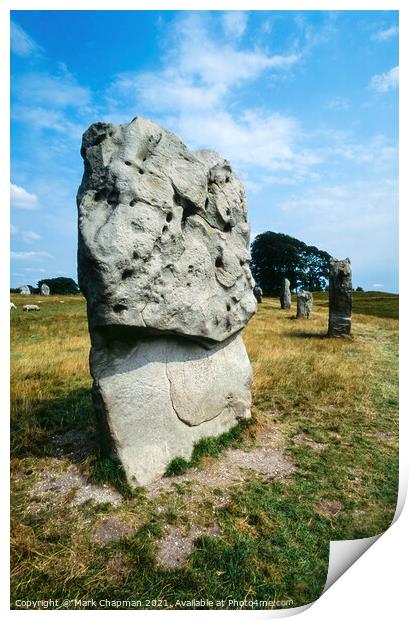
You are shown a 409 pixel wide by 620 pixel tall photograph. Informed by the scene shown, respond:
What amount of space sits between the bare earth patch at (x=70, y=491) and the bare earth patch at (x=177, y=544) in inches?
26.3

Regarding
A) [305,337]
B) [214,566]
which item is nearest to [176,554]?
[214,566]

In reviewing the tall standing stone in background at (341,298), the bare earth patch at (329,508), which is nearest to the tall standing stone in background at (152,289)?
the bare earth patch at (329,508)

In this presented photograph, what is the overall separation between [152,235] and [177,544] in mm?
2975

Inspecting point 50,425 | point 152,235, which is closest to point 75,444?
point 50,425

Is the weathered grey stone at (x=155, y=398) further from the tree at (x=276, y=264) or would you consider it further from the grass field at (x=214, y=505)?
the tree at (x=276, y=264)

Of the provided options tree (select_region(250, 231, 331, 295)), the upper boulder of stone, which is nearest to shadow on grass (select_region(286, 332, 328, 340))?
the upper boulder of stone

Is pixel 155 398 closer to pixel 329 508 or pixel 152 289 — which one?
pixel 152 289

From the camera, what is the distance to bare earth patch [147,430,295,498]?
14.5 feet

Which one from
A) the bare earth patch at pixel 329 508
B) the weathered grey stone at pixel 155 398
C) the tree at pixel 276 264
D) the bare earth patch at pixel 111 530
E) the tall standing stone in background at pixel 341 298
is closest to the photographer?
the bare earth patch at pixel 111 530

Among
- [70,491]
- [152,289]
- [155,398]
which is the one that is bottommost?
[70,491]

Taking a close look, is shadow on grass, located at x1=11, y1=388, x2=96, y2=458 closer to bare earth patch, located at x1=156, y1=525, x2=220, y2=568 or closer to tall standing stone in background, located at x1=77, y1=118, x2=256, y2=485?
tall standing stone in background, located at x1=77, y1=118, x2=256, y2=485

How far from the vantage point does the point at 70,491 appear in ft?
13.7

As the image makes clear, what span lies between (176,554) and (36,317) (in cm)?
1848

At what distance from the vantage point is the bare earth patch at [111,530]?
3.52 meters
